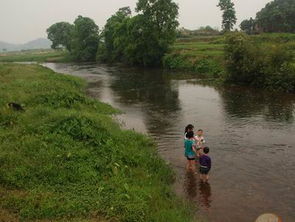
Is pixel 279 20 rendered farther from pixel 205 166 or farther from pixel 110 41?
pixel 205 166

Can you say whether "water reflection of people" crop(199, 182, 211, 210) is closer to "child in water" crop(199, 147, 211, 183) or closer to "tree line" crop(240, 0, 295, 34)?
"child in water" crop(199, 147, 211, 183)

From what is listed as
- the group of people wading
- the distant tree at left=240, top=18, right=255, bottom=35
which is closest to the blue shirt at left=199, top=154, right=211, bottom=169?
the group of people wading

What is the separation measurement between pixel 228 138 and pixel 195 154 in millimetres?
4733

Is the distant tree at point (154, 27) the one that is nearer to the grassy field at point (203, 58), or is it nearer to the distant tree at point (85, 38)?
the grassy field at point (203, 58)

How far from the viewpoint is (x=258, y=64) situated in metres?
34.8

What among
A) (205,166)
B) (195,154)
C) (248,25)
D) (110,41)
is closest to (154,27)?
(110,41)

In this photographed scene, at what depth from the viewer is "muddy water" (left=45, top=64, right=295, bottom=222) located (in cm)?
1158

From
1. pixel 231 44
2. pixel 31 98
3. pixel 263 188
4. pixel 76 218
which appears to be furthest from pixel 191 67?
pixel 76 218

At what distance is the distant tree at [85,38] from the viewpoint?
88.9 m

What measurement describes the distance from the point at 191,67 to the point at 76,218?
45.3 m

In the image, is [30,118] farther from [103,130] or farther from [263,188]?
[263,188]

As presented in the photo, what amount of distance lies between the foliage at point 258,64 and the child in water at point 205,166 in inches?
864

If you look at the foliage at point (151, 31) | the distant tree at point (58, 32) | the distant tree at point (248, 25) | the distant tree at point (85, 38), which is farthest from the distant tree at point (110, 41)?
the distant tree at point (58, 32)

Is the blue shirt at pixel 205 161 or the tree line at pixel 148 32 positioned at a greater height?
the tree line at pixel 148 32
